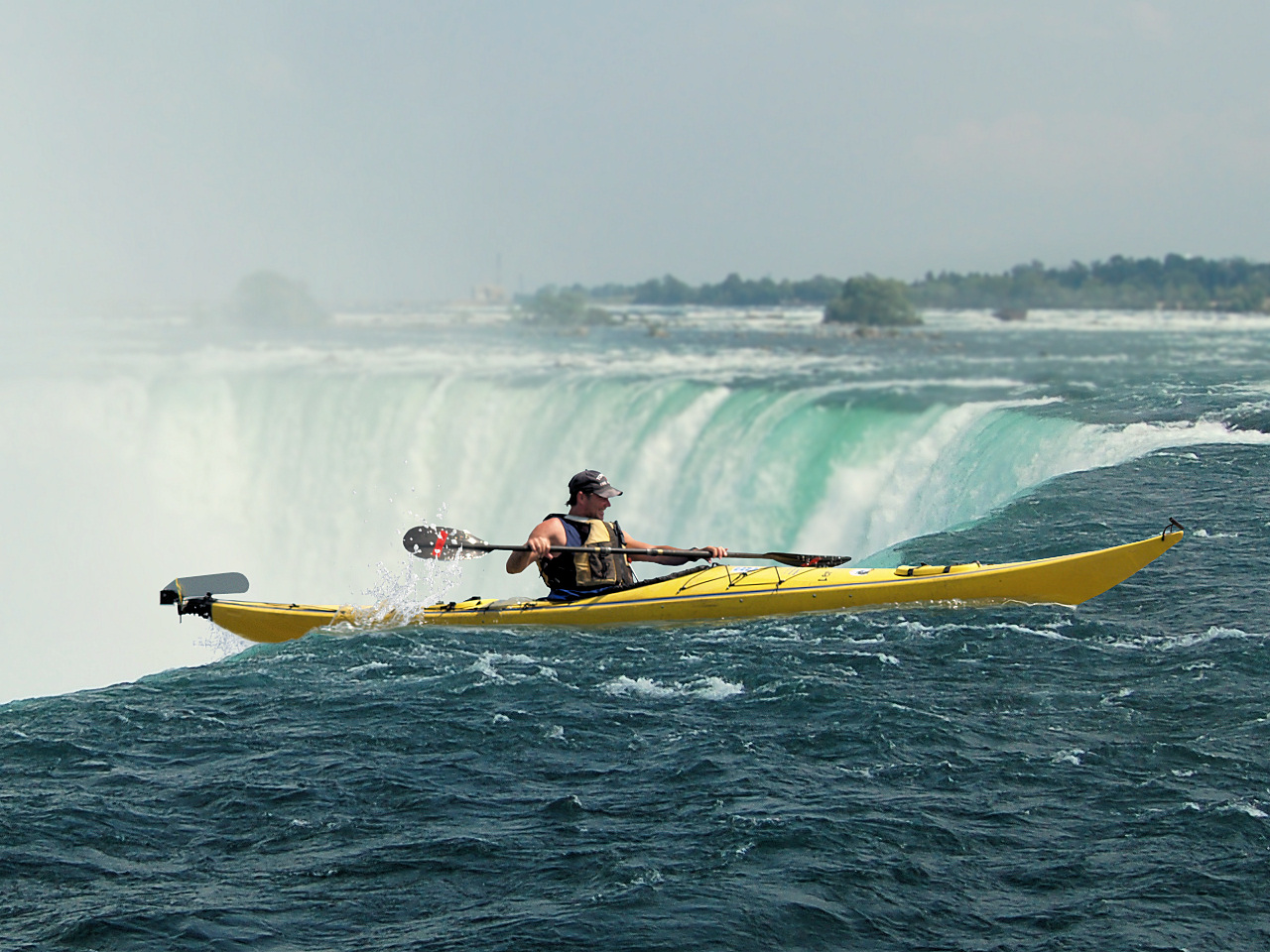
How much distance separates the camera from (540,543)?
1369cm

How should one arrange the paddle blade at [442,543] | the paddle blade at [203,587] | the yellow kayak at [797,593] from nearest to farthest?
the yellow kayak at [797,593] → the paddle blade at [442,543] → the paddle blade at [203,587]

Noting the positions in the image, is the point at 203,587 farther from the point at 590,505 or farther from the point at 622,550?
the point at 622,550

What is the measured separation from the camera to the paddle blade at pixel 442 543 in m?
15.2

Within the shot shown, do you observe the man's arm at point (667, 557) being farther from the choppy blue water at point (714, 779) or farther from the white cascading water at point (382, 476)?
the white cascading water at point (382, 476)

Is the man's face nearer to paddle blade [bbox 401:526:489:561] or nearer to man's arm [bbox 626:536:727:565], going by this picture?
man's arm [bbox 626:536:727:565]

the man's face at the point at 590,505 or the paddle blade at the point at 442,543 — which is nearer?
the man's face at the point at 590,505

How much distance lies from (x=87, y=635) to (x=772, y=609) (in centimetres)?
→ 2044

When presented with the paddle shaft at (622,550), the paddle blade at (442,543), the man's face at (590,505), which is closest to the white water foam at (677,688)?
the paddle shaft at (622,550)

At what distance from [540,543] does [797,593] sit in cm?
277

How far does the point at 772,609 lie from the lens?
13789 millimetres

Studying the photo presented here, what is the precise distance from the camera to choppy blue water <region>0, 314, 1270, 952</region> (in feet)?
24.0

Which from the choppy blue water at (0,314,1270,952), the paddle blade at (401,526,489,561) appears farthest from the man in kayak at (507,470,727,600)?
the paddle blade at (401,526,489,561)

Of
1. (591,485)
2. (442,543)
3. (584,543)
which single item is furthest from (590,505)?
(442,543)

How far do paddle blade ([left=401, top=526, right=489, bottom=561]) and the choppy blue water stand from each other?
1751mm
